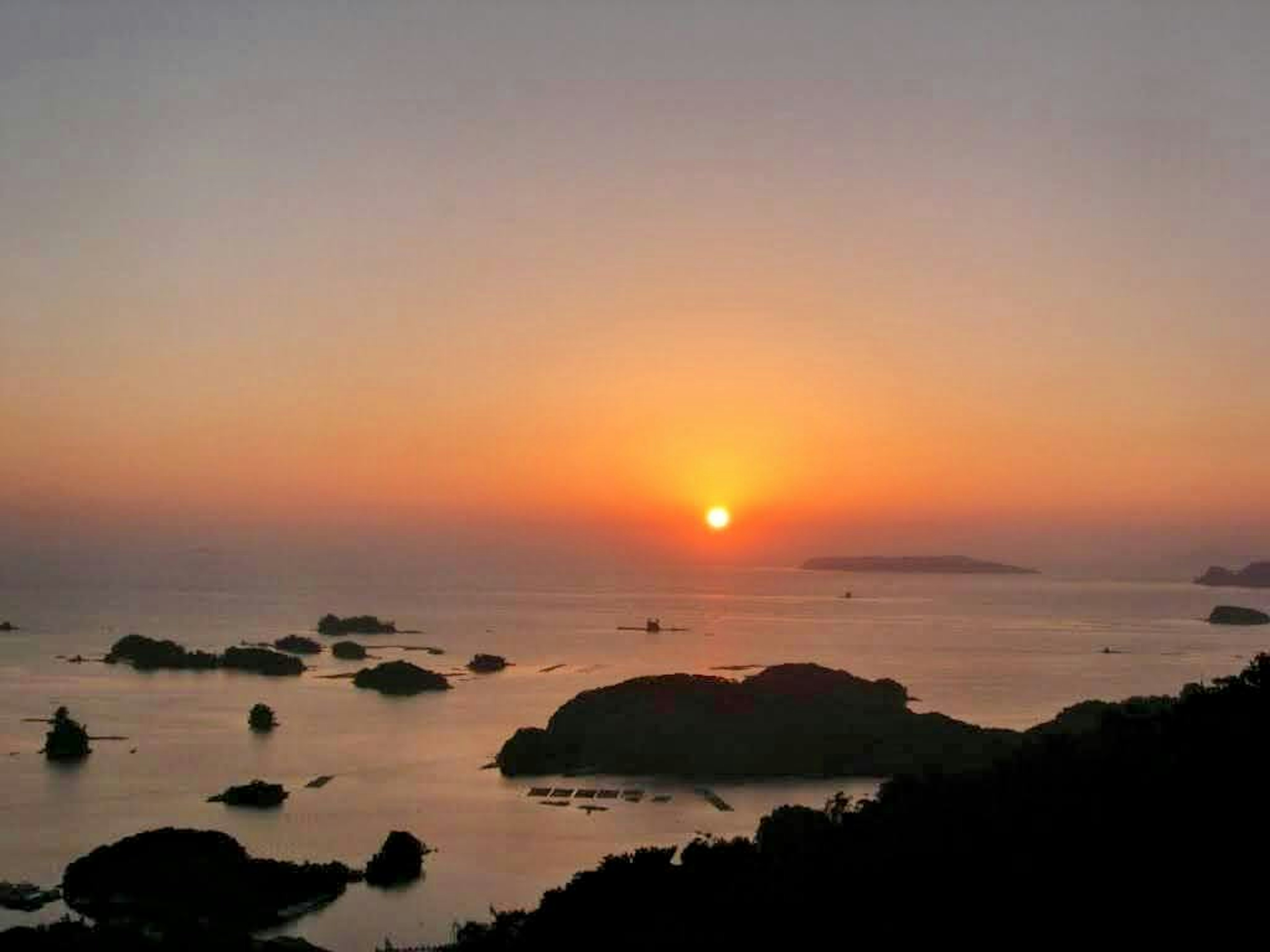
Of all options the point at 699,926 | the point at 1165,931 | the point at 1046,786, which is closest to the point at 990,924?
the point at 1165,931

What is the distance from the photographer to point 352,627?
149 m

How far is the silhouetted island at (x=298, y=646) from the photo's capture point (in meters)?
123

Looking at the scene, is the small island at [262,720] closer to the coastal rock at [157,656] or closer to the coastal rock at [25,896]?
the coastal rock at [25,896]

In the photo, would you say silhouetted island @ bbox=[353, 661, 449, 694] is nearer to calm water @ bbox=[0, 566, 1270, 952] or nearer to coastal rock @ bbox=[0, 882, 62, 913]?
calm water @ bbox=[0, 566, 1270, 952]

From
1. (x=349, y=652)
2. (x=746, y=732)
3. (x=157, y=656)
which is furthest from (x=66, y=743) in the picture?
(x=349, y=652)

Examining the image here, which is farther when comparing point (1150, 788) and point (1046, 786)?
point (1046, 786)

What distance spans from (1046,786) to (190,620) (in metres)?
158

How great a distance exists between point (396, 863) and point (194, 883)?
6.59 m

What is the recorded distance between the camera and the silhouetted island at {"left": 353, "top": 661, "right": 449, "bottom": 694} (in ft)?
303

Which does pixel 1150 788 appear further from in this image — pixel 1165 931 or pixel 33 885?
pixel 33 885

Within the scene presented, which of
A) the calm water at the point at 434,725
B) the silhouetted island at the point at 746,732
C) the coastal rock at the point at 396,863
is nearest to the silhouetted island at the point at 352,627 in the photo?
the calm water at the point at 434,725

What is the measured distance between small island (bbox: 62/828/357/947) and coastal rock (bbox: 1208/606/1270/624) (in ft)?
530

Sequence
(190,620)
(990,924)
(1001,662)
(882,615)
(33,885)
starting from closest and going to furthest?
(990,924) < (33,885) < (1001,662) < (190,620) < (882,615)

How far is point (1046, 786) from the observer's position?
27875mm
